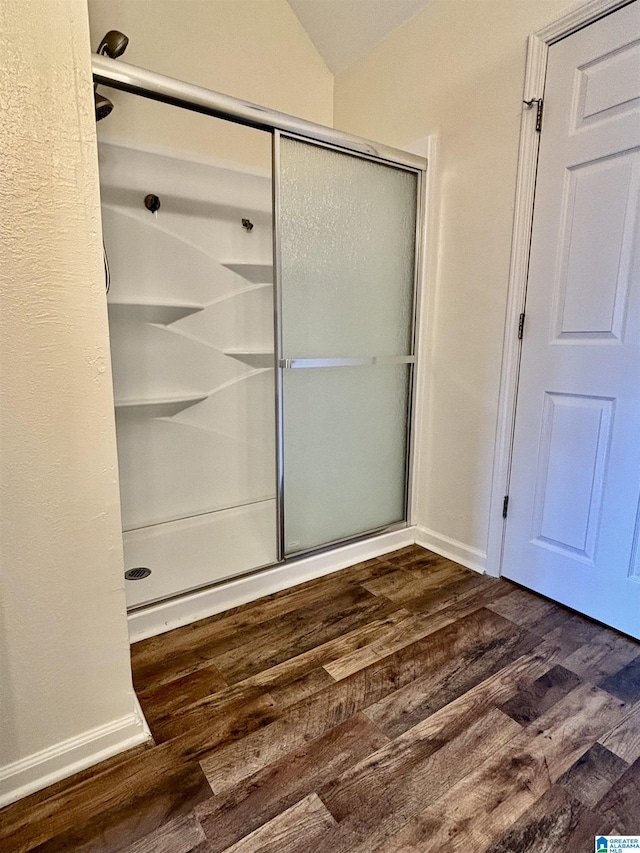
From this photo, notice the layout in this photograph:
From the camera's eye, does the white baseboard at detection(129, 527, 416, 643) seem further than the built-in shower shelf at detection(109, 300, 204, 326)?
No

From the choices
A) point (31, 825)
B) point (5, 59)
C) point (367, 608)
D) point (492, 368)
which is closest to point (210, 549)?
point (367, 608)

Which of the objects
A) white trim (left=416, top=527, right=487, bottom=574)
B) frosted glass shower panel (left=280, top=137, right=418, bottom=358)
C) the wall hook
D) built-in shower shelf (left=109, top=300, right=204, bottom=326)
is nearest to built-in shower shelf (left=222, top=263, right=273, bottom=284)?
built-in shower shelf (left=109, top=300, right=204, bottom=326)

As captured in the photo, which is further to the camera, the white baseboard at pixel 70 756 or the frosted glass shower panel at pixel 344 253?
the frosted glass shower panel at pixel 344 253

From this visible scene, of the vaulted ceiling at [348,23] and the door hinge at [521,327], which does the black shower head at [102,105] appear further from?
the door hinge at [521,327]

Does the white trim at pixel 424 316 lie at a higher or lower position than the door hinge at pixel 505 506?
higher

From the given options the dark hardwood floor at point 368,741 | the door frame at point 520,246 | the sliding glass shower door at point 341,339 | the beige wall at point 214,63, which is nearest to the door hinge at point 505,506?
the door frame at point 520,246

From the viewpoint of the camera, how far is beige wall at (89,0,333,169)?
188cm

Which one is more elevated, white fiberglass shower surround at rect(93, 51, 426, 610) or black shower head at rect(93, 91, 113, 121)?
black shower head at rect(93, 91, 113, 121)

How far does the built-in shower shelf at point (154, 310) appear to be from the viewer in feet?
6.66

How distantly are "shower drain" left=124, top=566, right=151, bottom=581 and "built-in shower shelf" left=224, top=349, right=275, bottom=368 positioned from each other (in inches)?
45.6

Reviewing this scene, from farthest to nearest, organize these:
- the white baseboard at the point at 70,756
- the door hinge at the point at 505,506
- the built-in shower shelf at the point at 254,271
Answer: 1. the built-in shower shelf at the point at 254,271
2. the door hinge at the point at 505,506
3. the white baseboard at the point at 70,756

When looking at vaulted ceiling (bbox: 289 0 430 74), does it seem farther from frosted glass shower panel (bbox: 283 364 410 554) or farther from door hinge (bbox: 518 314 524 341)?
frosted glass shower panel (bbox: 283 364 410 554)

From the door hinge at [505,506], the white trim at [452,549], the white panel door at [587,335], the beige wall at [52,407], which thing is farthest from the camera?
the white trim at [452,549]

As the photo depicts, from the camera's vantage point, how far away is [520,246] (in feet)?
5.58
